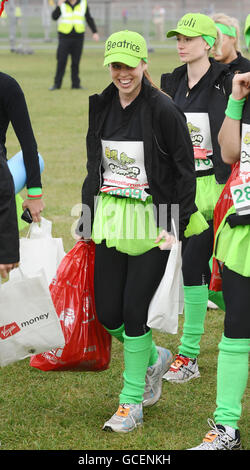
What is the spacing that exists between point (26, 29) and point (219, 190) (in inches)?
929

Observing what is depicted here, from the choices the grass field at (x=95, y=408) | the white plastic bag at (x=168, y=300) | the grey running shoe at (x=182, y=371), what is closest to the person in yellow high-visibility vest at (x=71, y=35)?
the grass field at (x=95, y=408)

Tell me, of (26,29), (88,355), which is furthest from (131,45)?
(26,29)

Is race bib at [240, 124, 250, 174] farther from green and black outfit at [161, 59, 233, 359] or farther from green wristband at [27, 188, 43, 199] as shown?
green wristband at [27, 188, 43, 199]

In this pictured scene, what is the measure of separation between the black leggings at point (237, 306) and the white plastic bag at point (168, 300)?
0.33 metres

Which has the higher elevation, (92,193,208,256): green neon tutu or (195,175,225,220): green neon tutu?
(92,193,208,256): green neon tutu

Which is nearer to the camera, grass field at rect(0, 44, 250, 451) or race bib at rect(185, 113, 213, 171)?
grass field at rect(0, 44, 250, 451)

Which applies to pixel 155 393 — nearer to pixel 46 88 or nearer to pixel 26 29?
pixel 46 88

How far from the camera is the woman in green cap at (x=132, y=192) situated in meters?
3.91

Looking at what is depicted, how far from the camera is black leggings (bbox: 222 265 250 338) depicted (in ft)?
12.0

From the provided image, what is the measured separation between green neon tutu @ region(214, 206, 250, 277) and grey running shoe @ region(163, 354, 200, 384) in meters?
1.31

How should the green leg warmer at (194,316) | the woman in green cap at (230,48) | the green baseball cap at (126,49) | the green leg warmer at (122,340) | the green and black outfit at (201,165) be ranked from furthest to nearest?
the woman in green cap at (230,48)
the green leg warmer at (194,316)
the green and black outfit at (201,165)
the green leg warmer at (122,340)
the green baseball cap at (126,49)

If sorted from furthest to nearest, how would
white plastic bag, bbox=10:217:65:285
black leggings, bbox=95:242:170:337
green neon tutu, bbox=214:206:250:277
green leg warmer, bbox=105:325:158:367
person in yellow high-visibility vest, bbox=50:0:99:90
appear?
person in yellow high-visibility vest, bbox=50:0:99:90
white plastic bag, bbox=10:217:65:285
green leg warmer, bbox=105:325:158:367
black leggings, bbox=95:242:170:337
green neon tutu, bbox=214:206:250:277

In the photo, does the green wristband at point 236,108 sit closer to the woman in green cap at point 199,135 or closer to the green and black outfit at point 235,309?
the green and black outfit at point 235,309

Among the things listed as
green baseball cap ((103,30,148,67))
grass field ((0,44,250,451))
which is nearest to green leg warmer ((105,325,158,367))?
grass field ((0,44,250,451))
